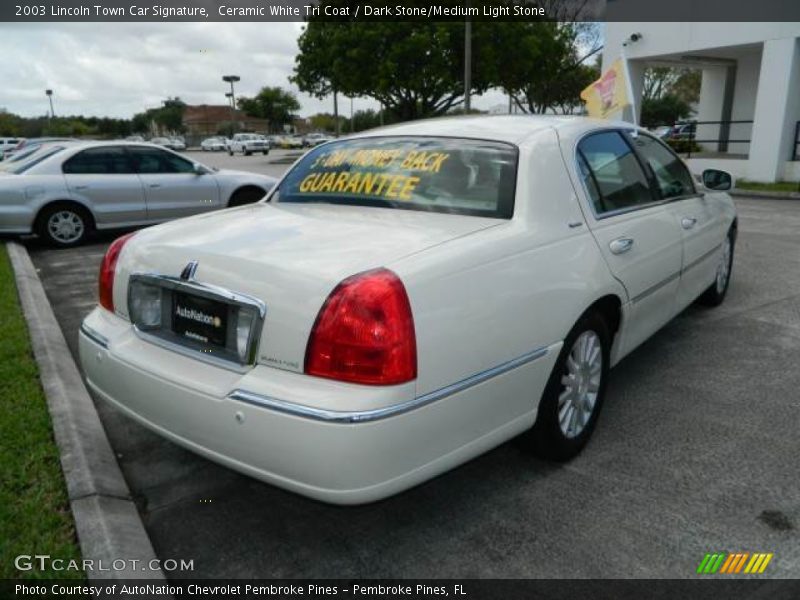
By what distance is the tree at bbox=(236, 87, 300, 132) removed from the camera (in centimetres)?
9762

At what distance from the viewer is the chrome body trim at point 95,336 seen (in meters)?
2.94

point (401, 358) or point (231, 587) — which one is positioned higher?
point (401, 358)

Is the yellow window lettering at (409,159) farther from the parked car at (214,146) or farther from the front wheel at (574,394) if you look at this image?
the parked car at (214,146)

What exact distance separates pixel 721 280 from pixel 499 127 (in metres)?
3.15

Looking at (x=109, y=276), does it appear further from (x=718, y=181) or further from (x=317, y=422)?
(x=718, y=181)

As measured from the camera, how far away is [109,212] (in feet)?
31.0

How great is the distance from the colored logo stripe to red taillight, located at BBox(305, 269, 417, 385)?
133 centimetres

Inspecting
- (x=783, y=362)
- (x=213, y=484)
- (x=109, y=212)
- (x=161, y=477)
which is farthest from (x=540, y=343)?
(x=109, y=212)

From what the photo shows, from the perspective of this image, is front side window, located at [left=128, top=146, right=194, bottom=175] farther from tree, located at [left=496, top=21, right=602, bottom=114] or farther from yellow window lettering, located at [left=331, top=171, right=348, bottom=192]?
tree, located at [left=496, top=21, right=602, bottom=114]

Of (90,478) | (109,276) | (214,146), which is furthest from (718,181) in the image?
(214,146)

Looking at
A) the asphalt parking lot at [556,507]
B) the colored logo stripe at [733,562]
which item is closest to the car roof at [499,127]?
the asphalt parking lot at [556,507]

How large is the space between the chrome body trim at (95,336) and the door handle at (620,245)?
2380 mm

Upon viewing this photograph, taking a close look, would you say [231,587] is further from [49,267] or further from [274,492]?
[49,267]

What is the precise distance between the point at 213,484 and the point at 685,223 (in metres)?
3.19
